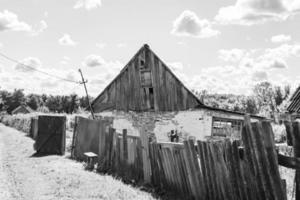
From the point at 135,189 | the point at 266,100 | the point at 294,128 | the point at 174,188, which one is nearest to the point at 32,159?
the point at 135,189

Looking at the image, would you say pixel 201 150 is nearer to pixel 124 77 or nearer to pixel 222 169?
pixel 222 169

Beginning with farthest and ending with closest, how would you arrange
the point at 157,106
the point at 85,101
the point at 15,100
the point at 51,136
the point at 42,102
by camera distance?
the point at 42,102
the point at 15,100
the point at 85,101
the point at 157,106
the point at 51,136

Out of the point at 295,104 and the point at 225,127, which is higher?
the point at 295,104

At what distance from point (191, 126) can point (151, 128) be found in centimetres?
273

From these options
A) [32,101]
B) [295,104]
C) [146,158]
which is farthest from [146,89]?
[32,101]

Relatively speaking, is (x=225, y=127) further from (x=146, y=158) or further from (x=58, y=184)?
(x=58, y=184)

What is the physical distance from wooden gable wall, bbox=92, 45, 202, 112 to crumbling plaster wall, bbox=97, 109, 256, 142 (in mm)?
393

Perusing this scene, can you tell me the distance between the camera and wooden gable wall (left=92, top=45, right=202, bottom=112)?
16719 mm


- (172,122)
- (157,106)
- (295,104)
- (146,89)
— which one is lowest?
(172,122)

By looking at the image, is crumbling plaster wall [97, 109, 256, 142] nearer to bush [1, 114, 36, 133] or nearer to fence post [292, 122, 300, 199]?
fence post [292, 122, 300, 199]

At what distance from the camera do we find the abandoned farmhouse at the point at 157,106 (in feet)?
52.7

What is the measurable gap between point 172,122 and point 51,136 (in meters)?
6.79

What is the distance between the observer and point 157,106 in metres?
17.3

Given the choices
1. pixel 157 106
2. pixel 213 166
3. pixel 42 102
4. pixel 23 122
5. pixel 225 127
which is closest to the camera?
pixel 213 166
